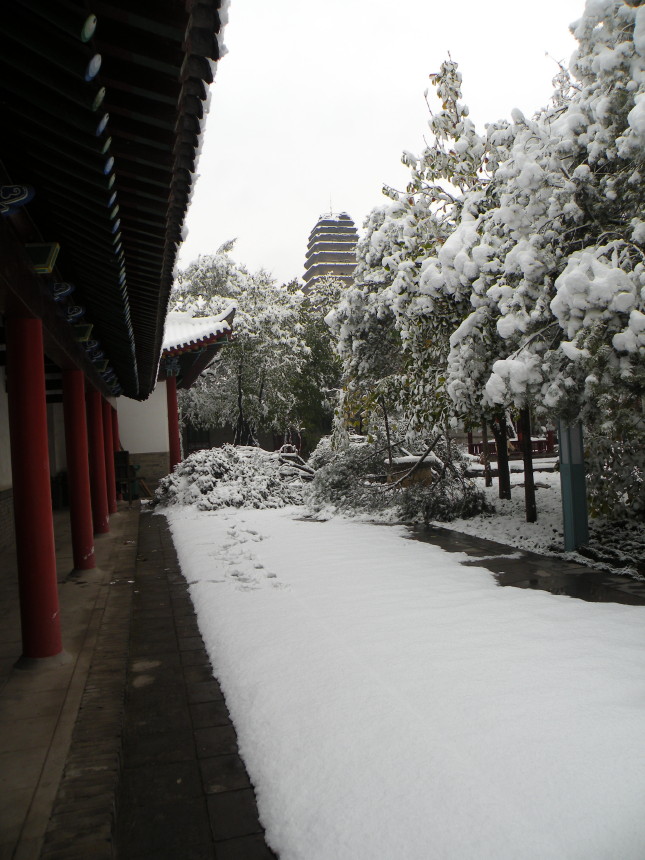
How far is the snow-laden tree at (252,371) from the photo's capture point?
21.7 meters

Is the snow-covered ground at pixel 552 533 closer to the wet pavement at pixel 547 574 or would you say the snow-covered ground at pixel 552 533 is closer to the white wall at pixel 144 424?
the wet pavement at pixel 547 574

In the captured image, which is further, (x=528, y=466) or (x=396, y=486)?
(x=396, y=486)

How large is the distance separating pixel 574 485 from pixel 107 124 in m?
6.12

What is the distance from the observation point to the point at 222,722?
11.2 feet

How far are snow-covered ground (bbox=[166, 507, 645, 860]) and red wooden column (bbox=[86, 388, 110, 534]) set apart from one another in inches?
131

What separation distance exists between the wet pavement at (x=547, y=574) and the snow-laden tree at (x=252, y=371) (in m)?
14.2

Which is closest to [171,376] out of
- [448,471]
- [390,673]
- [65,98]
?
[448,471]

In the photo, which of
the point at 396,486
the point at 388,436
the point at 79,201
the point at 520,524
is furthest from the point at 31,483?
the point at 388,436

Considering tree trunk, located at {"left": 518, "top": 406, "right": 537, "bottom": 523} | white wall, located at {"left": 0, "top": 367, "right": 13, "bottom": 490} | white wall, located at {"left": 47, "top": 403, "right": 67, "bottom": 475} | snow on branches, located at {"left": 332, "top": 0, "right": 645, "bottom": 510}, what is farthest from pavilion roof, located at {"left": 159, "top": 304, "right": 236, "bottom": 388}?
tree trunk, located at {"left": 518, "top": 406, "right": 537, "bottom": 523}

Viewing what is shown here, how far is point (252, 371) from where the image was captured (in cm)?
2188

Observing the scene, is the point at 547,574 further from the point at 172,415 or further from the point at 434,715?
the point at 172,415

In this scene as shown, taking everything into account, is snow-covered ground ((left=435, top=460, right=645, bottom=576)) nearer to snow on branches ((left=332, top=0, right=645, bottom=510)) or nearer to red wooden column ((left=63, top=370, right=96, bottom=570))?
snow on branches ((left=332, top=0, right=645, bottom=510))

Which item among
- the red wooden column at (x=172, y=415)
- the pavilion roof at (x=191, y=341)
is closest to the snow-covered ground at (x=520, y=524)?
the pavilion roof at (x=191, y=341)

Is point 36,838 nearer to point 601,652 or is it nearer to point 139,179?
point 139,179
